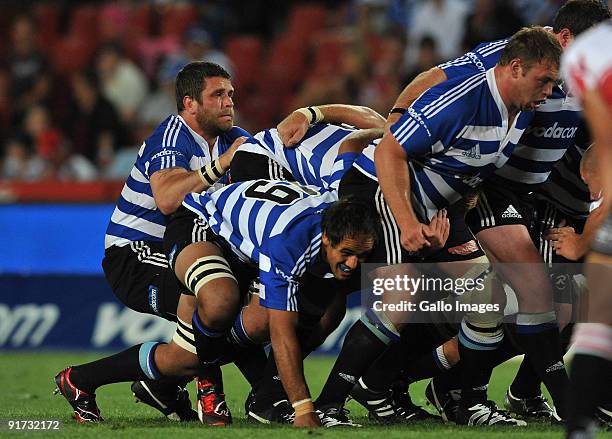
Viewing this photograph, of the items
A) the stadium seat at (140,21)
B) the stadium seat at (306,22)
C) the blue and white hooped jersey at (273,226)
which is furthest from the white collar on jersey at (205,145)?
the stadium seat at (140,21)

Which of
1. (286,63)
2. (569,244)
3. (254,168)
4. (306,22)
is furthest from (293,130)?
(306,22)

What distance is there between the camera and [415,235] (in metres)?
5.36

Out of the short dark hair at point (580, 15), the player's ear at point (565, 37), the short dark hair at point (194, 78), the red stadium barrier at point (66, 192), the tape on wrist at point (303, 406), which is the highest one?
the red stadium barrier at point (66, 192)

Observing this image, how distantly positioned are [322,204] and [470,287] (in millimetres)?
848

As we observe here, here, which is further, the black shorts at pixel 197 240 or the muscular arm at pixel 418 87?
the muscular arm at pixel 418 87

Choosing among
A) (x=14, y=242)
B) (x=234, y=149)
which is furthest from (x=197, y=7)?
(x=234, y=149)

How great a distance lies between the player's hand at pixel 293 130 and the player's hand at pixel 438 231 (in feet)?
3.18

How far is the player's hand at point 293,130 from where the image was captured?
615cm

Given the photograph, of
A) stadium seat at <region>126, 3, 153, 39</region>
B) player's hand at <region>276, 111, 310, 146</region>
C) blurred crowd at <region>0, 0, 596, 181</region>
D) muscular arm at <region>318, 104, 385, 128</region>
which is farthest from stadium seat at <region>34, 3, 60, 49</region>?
player's hand at <region>276, 111, 310, 146</region>

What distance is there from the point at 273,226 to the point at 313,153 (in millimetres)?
811

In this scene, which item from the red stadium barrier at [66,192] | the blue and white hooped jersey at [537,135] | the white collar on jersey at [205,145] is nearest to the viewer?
the blue and white hooped jersey at [537,135]

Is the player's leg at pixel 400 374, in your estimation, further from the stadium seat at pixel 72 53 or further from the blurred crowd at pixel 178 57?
the stadium seat at pixel 72 53

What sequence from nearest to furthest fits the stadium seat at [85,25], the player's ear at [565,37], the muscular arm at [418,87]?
the player's ear at [565,37], the muscular arm at [418,87], the stadium seat at [85,25]

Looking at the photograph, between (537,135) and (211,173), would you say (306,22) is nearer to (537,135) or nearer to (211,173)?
(211,173)
